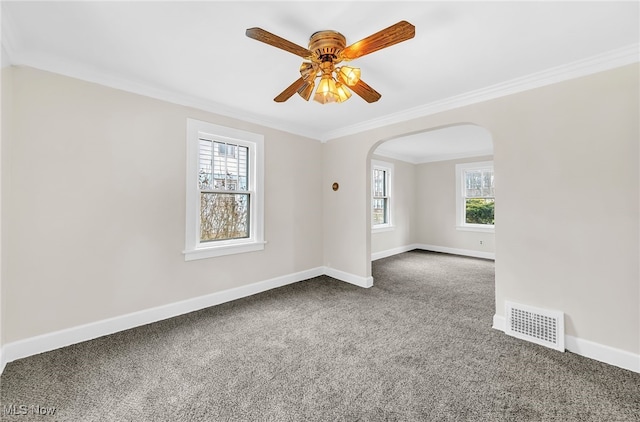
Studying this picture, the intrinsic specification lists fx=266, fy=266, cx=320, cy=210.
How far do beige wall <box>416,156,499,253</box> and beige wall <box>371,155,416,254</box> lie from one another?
23 centimetres

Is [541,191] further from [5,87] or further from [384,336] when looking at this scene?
[5,87]

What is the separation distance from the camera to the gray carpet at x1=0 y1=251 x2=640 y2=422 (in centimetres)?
161

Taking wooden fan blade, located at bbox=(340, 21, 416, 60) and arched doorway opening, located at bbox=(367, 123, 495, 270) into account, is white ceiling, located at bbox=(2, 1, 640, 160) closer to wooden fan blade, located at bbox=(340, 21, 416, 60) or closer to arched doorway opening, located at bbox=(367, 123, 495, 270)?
wooden fan blade, located at bbox=(340, 21, 416, 60)

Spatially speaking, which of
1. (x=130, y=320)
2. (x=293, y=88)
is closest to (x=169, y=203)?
(x=130, y=320)

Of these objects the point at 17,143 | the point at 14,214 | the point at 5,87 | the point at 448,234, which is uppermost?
the point at 5,87

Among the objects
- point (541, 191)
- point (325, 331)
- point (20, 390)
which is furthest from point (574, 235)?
point (20, 390)

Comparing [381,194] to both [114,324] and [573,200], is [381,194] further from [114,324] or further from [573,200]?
[114,324]

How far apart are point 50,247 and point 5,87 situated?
4.13 feet

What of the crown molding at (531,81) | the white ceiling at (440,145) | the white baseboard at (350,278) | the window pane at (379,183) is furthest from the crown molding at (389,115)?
the window pane at (379,183)

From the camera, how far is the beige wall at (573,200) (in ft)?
6.79

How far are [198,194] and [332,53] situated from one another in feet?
7.16

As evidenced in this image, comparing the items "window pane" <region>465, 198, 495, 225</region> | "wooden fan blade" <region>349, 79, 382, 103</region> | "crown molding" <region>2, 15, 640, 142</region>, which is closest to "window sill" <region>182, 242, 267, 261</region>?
"crown molding" <region>2, 15, 640, 142</region>

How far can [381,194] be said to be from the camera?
20.9ft

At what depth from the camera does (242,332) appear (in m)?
2.57
